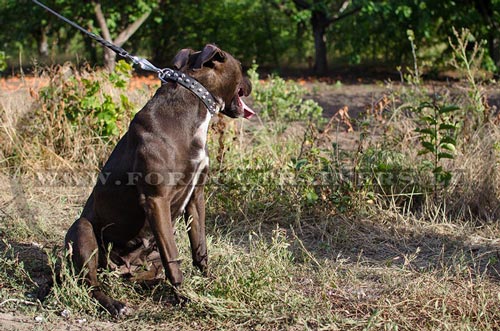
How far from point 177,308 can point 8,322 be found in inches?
35.4

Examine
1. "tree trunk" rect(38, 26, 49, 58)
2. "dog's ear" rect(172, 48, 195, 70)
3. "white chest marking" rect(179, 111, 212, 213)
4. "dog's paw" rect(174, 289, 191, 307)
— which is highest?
"dog's ear" rect(172, 48, 195, 70)

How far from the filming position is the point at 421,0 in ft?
37.5

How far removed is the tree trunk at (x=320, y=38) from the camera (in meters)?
13.6

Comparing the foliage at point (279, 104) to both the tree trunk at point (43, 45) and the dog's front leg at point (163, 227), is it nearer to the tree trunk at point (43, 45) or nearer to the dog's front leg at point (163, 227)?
→ the dog's front leg at point (163, 227)

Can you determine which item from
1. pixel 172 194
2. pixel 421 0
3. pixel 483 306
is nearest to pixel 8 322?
pixel 172 194

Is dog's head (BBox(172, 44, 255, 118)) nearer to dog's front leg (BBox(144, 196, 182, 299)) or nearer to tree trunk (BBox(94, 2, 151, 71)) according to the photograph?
dog's front leg (BBox(144, 196, 182, 299))

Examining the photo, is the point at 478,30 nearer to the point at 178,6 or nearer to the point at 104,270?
the point at 178,6

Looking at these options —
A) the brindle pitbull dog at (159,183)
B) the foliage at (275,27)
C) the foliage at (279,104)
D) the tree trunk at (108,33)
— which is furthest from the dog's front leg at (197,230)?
the foliage at (275,27)

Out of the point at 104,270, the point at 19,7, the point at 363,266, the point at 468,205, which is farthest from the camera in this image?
the point at 19,7

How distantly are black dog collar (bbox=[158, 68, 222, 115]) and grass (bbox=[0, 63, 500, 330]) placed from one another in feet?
3.16

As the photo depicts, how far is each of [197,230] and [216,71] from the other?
0.95 metres

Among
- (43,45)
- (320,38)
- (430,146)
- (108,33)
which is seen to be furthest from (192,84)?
(43,45)

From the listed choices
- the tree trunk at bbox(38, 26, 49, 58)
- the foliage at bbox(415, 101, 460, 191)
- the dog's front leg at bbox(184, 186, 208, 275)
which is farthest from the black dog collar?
the tree trunk at bbox(38, 26, 49, 58)

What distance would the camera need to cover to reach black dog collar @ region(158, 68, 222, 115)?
3.80 m
